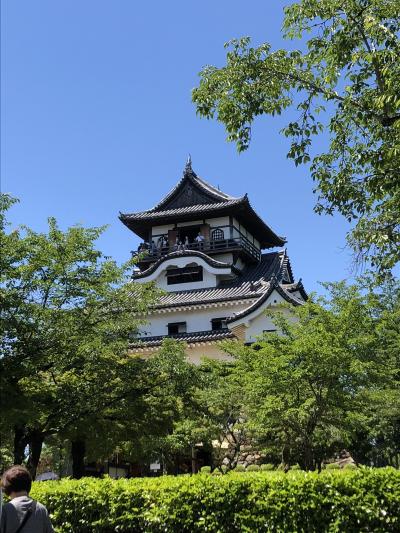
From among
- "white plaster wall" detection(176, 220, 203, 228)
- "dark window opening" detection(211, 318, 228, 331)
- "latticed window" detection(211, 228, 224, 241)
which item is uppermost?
"white plaster wall" detection(176, 220, 203, 228)

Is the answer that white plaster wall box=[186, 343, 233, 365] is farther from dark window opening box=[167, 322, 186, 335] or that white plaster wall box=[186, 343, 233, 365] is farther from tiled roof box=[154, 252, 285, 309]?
tiled roof box=[154, 252, 285, 309]

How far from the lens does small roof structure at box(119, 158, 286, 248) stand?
3378cm

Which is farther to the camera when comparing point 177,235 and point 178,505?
point 177,235

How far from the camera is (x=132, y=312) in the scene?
578 inches

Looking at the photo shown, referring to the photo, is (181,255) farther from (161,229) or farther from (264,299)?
(264,299)

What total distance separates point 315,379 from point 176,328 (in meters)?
17.9

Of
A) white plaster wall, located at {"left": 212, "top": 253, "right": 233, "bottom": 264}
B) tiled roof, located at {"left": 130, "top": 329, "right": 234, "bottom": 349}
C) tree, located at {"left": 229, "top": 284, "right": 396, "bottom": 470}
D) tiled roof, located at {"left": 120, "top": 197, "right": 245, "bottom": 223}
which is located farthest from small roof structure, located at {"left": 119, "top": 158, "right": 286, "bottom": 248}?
tree, located at {"left": 229, "top": 284, "right": 396, "bottom": 470}

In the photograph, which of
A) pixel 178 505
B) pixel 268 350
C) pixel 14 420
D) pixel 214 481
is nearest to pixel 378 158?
pixel 214 481

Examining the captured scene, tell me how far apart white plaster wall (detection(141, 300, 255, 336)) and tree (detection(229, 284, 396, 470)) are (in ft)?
47.4

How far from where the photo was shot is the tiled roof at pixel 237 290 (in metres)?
30.0

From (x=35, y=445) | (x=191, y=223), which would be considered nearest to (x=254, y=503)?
(x=35, y=445)

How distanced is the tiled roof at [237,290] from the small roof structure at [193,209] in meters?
3.14

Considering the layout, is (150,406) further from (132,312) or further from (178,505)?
(178,505)

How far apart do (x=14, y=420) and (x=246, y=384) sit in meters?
6.66
